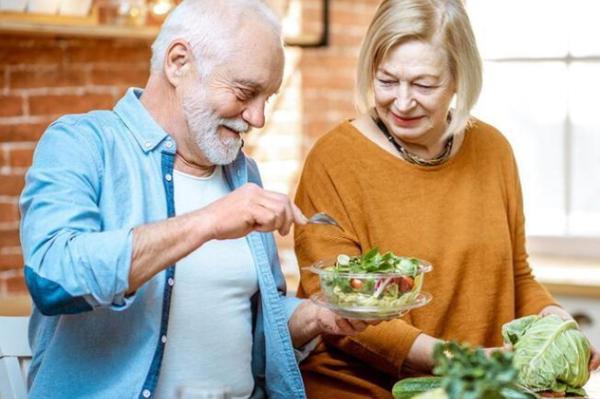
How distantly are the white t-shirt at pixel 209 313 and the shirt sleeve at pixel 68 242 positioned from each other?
0.22 m

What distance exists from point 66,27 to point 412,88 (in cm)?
117

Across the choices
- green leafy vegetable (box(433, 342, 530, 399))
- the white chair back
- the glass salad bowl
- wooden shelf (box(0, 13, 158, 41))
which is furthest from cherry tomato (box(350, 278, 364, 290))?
wooden shelf (box(0, 13, 158, 41))

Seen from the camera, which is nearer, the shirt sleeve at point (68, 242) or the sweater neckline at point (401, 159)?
the shirt sleeve at point (68, 242)

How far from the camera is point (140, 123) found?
218 cm

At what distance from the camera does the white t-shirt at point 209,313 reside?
2139 mm

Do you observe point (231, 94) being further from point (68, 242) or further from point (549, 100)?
point (549, 100)

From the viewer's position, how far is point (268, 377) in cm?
232

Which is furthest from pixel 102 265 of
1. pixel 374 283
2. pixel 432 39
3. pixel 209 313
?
pixel 432 39

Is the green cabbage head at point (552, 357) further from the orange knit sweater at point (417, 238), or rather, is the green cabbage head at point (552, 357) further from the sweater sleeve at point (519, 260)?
the sweater sleeve at point (519, 260)

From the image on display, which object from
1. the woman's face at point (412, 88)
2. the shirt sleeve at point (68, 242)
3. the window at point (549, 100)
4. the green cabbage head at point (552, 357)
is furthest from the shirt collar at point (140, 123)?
the window at point (549, 100)

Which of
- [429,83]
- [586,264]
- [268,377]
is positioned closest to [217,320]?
[268,377]

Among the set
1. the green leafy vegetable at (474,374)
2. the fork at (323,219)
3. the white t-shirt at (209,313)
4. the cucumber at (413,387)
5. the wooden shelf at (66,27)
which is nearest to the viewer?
the green leafy vegetable at (474,374)

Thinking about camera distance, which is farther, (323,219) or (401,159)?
(401,159)

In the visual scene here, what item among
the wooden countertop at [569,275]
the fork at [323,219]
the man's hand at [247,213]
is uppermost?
the man's hand at [247,213]
